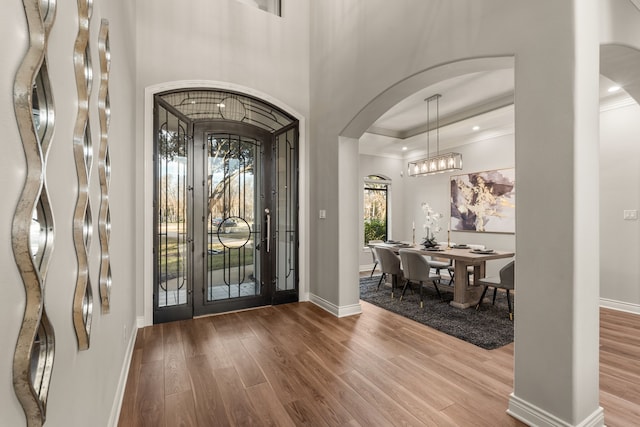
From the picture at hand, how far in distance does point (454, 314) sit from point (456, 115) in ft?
12.0

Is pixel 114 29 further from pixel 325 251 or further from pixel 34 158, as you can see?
pixel 325 251

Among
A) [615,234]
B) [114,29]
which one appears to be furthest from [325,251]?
[615,234]

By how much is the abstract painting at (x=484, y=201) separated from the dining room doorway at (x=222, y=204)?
3.98 m

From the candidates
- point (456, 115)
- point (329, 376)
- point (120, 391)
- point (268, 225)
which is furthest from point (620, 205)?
point (120, 391)

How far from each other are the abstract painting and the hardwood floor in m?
2.60

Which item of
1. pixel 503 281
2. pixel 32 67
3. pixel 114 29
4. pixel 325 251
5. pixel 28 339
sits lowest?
pixel 503 281

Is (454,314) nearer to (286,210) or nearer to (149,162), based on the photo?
(286,210)

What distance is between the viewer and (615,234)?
438 centimetres

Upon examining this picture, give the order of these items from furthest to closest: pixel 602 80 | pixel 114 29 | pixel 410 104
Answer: pixel 410 104, pixel 602 80, pixel 114 29

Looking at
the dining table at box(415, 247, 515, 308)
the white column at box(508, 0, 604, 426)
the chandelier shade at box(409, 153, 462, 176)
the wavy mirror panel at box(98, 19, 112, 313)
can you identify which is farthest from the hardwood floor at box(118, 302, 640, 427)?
the chandelier shade at box(409, 153, 462, 176)

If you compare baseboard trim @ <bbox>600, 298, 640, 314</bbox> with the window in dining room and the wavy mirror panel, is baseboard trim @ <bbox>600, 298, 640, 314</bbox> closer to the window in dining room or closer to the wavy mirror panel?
the window in dining room

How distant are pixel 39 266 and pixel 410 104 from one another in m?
5.47

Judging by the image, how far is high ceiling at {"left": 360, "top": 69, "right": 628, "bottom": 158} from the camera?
14.5ft

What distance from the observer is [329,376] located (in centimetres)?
250
